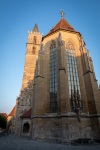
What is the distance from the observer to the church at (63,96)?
1180cm

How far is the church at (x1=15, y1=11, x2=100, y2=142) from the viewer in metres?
11.8

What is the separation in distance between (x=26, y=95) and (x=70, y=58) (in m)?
10.6

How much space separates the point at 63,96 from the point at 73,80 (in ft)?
11.1

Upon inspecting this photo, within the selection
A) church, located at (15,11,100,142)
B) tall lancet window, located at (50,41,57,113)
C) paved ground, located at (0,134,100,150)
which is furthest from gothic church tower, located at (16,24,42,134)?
paved ground, located at (0,134,100,150)

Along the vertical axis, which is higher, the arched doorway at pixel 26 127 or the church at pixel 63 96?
the church at pixel 63 96

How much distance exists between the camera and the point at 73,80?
14844 millimetres

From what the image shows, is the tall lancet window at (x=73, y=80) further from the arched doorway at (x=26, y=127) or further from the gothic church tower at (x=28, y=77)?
the gothic church tower at (x=28, y=77)

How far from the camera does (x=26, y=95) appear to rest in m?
21.2

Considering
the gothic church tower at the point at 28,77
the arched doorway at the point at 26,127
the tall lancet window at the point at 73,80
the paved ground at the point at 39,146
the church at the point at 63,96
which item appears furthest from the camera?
the gothic church tower at the point at 28,77

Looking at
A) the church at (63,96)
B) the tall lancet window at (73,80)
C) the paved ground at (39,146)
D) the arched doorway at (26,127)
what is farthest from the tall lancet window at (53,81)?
the arched doorway at (26,127)

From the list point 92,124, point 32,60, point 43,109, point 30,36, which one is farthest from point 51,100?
point 30,36

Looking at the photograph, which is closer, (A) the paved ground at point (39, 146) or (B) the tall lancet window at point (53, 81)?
(A) the paved ground at point (39, 146)

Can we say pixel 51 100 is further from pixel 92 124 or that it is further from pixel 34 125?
pixel 92 124

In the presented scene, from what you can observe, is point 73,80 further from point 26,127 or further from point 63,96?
point 26,127
